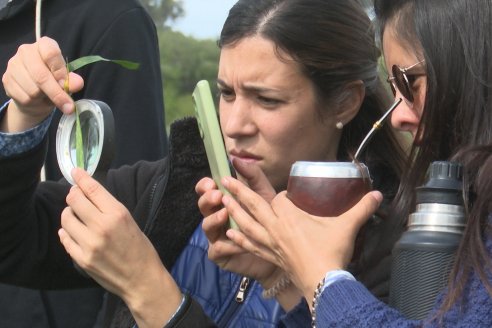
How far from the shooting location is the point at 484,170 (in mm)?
1590

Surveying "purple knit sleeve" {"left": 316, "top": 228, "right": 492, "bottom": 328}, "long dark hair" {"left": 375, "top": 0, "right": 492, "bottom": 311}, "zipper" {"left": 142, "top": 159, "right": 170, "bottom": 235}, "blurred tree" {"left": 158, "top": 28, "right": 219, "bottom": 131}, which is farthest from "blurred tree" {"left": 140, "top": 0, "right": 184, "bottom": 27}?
"purple knit sleeve" {"left": 316, "top": 228, "right": 492, "bottom": 328}

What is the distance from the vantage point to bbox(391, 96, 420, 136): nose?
188 centimetres

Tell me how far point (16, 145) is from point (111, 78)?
21.9 inches

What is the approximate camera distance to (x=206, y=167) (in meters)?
2.32

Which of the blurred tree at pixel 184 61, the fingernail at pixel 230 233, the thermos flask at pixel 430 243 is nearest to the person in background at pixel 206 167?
the fingernail at pixel 230 233

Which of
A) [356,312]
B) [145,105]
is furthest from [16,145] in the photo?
[356,312]

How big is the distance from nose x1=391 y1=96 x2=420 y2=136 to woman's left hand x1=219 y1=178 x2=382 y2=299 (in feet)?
0.66

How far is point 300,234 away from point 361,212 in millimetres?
116

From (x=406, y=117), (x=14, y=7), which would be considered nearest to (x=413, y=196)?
(x=406, y=117)

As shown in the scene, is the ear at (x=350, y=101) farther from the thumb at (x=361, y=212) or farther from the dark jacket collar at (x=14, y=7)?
the dark jacket collar at (x=14, y=7)

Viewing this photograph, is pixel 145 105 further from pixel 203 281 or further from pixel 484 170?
pixel 484 170

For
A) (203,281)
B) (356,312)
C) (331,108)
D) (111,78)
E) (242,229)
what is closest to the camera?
(356,312)

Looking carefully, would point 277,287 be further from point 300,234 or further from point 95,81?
point 95,81

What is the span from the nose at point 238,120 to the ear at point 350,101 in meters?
0.27
